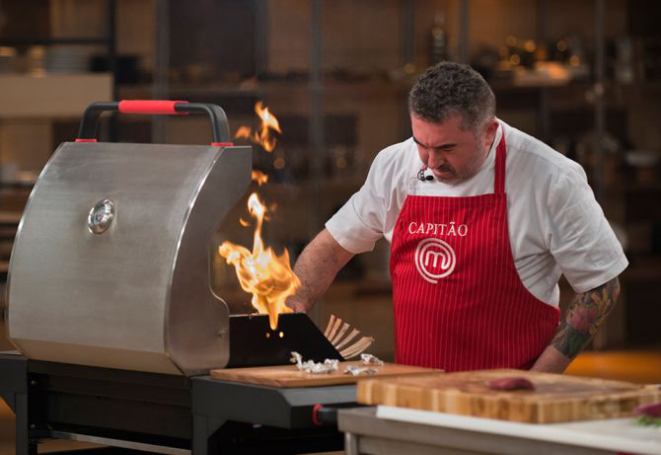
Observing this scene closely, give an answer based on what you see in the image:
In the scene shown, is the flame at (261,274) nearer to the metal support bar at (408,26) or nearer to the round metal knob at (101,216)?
the round metal knob at (101,216)

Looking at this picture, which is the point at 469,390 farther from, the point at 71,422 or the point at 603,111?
the point at 603,111

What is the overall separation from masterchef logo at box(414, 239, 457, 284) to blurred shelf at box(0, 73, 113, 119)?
426 cm

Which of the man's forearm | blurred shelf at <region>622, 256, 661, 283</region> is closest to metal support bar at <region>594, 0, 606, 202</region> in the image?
blurred shelf at <region>622, 256, 661, 283</region>

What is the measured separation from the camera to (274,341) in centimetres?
244

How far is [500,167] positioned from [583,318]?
0.35m

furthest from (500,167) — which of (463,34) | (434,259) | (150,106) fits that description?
(463,34)

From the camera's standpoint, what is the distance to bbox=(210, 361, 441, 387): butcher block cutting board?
219 centimetres

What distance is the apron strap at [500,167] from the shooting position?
2691 mm

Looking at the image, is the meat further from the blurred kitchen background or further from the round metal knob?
the blurred kitchen background

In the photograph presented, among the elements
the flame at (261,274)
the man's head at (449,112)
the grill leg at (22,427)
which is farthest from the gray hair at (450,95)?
the grill leg at (22,427)

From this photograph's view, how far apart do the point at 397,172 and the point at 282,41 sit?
4559mm

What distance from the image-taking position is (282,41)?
7285 millimetres

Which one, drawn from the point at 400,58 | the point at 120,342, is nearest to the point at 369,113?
the point at 400,58

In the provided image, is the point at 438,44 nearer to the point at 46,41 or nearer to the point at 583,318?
the point at 46,41
